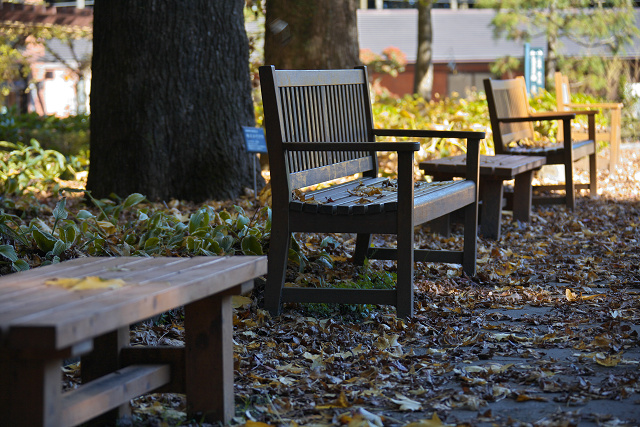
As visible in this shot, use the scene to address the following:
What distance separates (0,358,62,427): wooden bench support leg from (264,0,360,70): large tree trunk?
266 inches

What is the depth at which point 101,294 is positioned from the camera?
184 centimetres

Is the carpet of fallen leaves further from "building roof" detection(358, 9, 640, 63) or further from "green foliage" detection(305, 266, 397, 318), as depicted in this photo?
"building roof" detection(358, 9, 640, 63)

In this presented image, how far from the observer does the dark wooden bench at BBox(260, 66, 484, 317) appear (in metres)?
3.47

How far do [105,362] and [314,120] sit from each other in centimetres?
196

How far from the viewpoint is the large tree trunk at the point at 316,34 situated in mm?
8297

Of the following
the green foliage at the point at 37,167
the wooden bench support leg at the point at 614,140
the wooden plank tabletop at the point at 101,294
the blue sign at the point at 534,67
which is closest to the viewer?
the wooden plank tabletop at the point at 101,294

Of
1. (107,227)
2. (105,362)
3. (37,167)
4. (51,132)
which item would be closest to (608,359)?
(105,362)

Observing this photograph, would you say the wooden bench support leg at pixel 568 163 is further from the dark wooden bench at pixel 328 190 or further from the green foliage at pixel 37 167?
the green foliage at pixel 37 167

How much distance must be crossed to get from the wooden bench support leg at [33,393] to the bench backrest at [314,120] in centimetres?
188

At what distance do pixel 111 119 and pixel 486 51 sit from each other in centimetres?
2368

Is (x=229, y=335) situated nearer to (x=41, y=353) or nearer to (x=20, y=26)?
(x=41, y=353)

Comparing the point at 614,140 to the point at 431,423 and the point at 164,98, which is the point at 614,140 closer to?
the point at 164,98

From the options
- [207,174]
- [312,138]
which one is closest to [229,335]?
[312,138]

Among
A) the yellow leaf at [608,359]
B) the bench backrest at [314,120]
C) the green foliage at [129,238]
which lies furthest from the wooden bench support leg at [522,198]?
the yellow leaf at [608,359]
